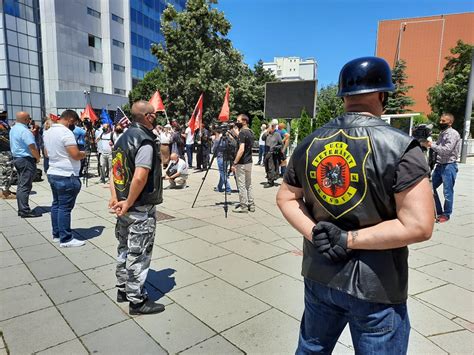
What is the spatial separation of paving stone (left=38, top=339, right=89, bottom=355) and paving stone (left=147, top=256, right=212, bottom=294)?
1005 mm

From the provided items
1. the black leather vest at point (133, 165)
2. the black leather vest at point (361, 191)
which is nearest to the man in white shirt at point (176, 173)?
the black leather vest at point (133, 165)

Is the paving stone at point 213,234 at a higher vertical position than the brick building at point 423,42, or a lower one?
lower

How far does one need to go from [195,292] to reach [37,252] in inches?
98.7

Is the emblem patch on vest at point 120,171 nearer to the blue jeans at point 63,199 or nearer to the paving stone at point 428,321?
the blue jeans at point 63,199

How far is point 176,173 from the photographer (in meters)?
9.79

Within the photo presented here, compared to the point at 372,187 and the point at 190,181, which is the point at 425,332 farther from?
the point at 190,181

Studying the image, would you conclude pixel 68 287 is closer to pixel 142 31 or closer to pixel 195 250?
pixel 195 250

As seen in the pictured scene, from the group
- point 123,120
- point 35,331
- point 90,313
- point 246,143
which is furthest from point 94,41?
point 35,331

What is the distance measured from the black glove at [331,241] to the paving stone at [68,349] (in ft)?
6.73

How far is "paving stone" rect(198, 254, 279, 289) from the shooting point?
375 centimetres

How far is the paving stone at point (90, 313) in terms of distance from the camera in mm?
2877

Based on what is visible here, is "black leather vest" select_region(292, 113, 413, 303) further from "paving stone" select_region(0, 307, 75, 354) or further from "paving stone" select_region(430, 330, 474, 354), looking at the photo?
"paving stone" select_region(0, 307, 75, 354)

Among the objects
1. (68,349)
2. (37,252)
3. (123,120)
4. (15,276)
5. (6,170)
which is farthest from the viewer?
(123,120)

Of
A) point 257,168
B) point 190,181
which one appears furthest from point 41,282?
point 257,168
